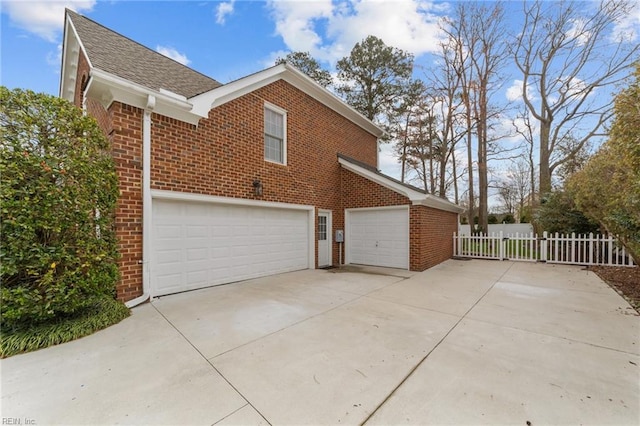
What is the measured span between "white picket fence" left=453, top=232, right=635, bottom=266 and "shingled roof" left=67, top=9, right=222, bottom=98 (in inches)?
445

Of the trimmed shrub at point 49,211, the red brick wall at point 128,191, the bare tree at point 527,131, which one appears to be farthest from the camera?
the bare tree at point 527,131

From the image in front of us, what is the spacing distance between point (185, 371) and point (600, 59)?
2184 cm

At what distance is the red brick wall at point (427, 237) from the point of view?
27.2 feet

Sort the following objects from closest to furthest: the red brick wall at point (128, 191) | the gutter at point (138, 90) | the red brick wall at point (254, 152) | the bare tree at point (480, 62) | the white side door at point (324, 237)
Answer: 1. the gutter at point (138, 90)
2. the red brick wall at point (128, 191)
3. the red brick wall at point (254, 152)
4. the white side door at point (324, 237)
5. the bare tree at point (480, 62)

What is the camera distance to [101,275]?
388cm

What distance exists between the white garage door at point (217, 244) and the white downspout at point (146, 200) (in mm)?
191

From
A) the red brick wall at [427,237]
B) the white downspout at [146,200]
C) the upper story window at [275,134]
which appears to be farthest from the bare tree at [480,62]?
the white downspout at [146,200]

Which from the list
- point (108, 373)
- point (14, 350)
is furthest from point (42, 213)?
point (108, 373)

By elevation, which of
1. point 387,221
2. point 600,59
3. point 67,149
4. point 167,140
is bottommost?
point 387,221

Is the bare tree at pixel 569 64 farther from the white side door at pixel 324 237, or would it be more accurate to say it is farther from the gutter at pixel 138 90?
the gutter at pixel 138 90

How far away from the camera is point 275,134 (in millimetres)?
7969

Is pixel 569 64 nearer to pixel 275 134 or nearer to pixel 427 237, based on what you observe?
pixel 427 237

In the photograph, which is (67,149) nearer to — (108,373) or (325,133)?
(108,373)

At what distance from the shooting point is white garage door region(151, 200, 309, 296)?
546 cm
